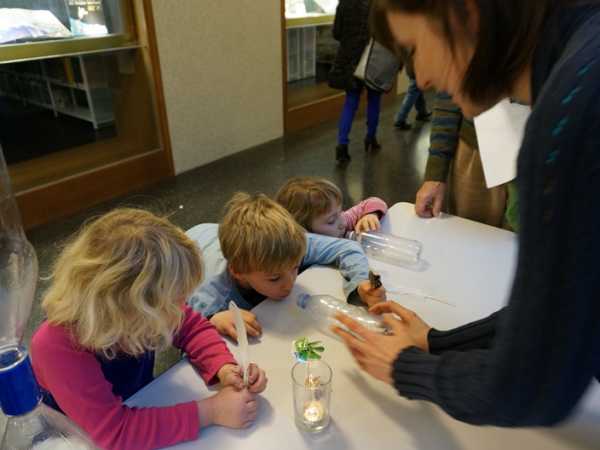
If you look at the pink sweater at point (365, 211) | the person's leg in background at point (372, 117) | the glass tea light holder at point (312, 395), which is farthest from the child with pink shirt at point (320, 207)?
the person's leg in background at point (372, 117)

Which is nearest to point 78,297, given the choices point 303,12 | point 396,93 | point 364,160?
point 364,160

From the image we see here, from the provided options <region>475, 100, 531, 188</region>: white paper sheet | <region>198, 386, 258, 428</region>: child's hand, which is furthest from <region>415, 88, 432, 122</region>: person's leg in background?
<region>198, 386, 258, 428</region>: child's hand

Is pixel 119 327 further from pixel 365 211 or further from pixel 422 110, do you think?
pixel 422 110

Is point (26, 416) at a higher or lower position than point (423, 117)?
higher

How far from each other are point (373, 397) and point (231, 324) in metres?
0.32

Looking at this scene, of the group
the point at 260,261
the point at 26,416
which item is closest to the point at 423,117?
the point at 260,261

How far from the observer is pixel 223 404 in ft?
2.44

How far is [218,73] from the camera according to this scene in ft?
11.0

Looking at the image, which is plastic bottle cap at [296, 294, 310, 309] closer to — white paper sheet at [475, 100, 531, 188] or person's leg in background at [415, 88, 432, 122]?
white paper sheet at [475, 100, 531, 188]

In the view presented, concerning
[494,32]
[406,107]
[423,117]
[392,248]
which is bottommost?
[423,117]

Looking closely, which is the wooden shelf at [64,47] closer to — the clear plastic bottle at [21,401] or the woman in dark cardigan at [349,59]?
the woman in dark cardigan at [349,59]

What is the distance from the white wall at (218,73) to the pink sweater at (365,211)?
193 centimetres

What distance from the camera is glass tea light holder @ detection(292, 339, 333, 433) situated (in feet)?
2.41

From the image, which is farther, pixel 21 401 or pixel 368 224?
pixel 368 224
